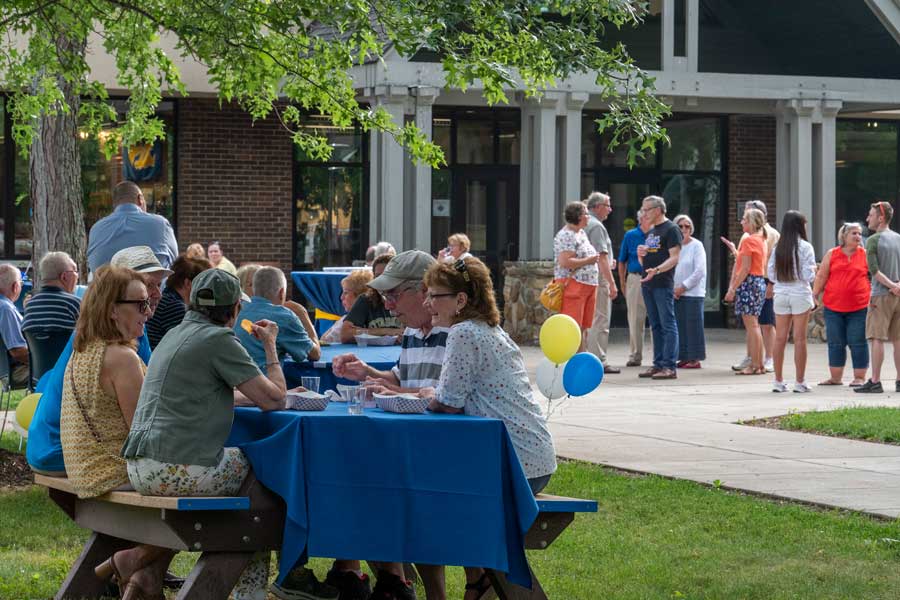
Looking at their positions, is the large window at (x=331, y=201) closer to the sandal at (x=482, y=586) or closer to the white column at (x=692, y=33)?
the white column at (x=692, y=33)

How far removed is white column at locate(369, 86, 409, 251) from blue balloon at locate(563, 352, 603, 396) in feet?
31.4

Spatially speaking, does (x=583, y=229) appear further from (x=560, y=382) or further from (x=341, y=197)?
(x=341, y=197)

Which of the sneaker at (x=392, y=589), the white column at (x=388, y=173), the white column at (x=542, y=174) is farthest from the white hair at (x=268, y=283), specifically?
the white column at (x=542, y=174)

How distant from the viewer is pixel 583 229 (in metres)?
15.2

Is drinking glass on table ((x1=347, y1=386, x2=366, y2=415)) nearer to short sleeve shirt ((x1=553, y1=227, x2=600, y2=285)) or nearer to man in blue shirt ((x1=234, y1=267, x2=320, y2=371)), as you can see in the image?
man in blue shirt ((x1=234, y1=267, x2=320, y2=371))

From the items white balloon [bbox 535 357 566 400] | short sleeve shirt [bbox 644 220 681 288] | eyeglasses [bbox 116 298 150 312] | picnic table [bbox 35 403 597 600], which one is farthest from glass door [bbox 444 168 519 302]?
picnic table [bbox 35 403 597 600]

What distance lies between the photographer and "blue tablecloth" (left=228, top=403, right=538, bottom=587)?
5.34 metres

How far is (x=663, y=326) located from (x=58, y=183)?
21.2ft

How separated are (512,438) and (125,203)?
6.11 meters

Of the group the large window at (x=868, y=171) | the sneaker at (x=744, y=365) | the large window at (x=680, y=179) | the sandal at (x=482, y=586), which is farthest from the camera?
the large window at (x=868, y=171)

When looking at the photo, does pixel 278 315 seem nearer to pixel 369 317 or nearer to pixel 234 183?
pixel 369 317

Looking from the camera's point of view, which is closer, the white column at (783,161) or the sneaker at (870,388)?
the sneaker at (870,388)

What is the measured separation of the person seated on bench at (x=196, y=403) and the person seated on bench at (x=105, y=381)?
0.21 metres

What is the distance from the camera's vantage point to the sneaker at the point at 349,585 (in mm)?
6352
